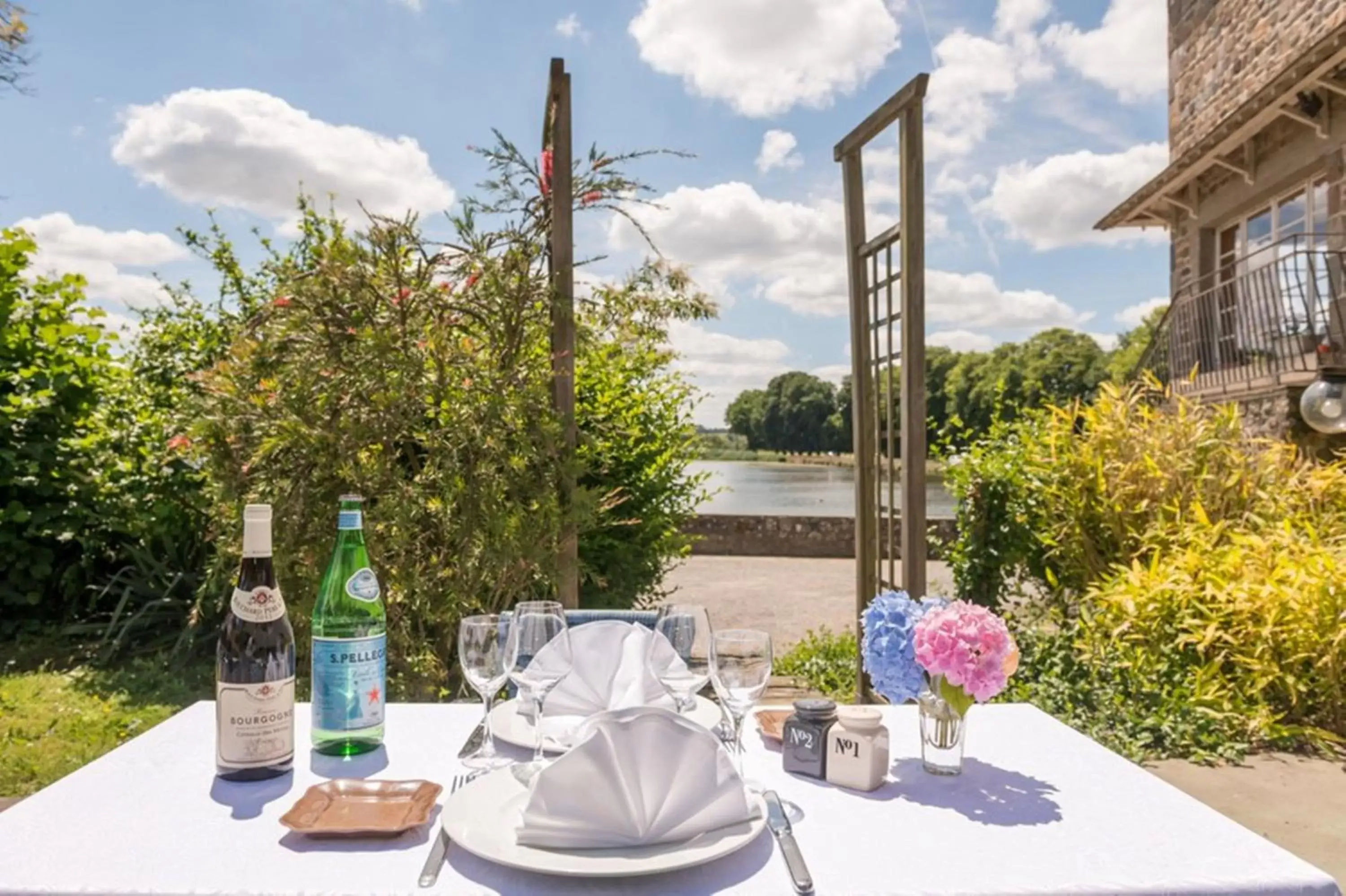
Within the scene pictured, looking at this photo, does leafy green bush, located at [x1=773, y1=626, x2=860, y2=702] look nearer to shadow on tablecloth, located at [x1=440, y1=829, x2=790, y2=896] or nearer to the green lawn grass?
the green lawn grass

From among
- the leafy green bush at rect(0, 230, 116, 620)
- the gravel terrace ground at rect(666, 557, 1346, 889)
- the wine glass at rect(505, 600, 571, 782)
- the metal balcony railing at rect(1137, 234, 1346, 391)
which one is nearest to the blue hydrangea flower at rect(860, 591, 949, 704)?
the wine glass at rect(505, 600, 571, 782)

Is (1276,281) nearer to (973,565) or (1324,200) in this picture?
(1324,200)

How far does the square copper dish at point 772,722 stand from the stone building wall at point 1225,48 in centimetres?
866

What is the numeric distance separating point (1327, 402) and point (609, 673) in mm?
6718

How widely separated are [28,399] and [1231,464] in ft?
19.9

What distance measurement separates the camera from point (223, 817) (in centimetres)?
117

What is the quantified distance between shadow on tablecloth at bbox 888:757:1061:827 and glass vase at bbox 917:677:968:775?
14 mm

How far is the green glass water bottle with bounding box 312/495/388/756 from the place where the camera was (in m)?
1.38

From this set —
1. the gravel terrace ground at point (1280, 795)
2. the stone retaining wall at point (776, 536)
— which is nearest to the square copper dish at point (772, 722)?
the gravel terrace ground at point (1280, 795)

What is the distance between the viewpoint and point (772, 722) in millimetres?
1540

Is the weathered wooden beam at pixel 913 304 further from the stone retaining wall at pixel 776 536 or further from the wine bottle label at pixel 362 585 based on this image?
the stone retaining wall at pixel 776 536

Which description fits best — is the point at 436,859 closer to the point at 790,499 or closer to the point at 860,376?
the point at 860,376

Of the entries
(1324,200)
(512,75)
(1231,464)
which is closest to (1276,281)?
(1324,200)

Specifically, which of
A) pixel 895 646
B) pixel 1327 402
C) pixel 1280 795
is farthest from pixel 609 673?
pixel 1327 402
